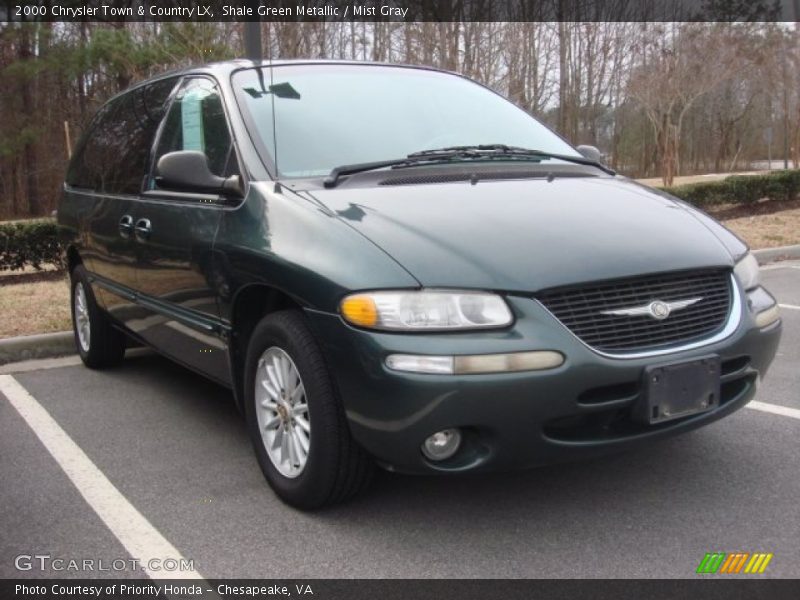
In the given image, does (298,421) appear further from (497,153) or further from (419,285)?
(497,153)

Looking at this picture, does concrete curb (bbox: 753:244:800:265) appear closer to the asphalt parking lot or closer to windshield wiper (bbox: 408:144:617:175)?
the asphalt parking lot

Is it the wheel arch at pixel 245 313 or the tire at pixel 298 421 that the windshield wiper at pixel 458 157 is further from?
the tire at pixel 298 421

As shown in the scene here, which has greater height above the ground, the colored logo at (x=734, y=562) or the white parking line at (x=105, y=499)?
the colored logo at (x=734, y=562)

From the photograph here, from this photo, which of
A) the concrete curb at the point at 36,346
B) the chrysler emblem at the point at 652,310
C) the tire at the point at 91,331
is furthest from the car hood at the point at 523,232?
the concrete curb at the point at 36,346

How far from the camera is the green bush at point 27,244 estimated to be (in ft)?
29.1

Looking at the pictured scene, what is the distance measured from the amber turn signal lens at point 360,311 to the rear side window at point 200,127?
3.66 ft

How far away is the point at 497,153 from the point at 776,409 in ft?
6.30

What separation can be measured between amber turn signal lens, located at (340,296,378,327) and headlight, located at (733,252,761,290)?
4.55 ft

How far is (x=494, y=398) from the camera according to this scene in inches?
98.6

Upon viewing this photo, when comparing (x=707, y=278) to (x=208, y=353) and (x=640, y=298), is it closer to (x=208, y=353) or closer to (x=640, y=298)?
(x=640, y=298)

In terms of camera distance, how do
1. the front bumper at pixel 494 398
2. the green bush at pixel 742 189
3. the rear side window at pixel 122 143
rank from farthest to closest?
the green bush at pixel 742 189, the rear side window at pixel 122 143, the front bumper at pixel 494 398

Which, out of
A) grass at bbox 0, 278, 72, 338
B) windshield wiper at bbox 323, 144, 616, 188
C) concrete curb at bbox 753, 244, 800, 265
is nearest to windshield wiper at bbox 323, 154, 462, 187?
windshield wiper at bbox 323, 144, 616, 188

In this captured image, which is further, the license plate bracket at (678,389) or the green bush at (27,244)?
→ the green bush at (27,244)

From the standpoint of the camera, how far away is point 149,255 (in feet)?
13.2
